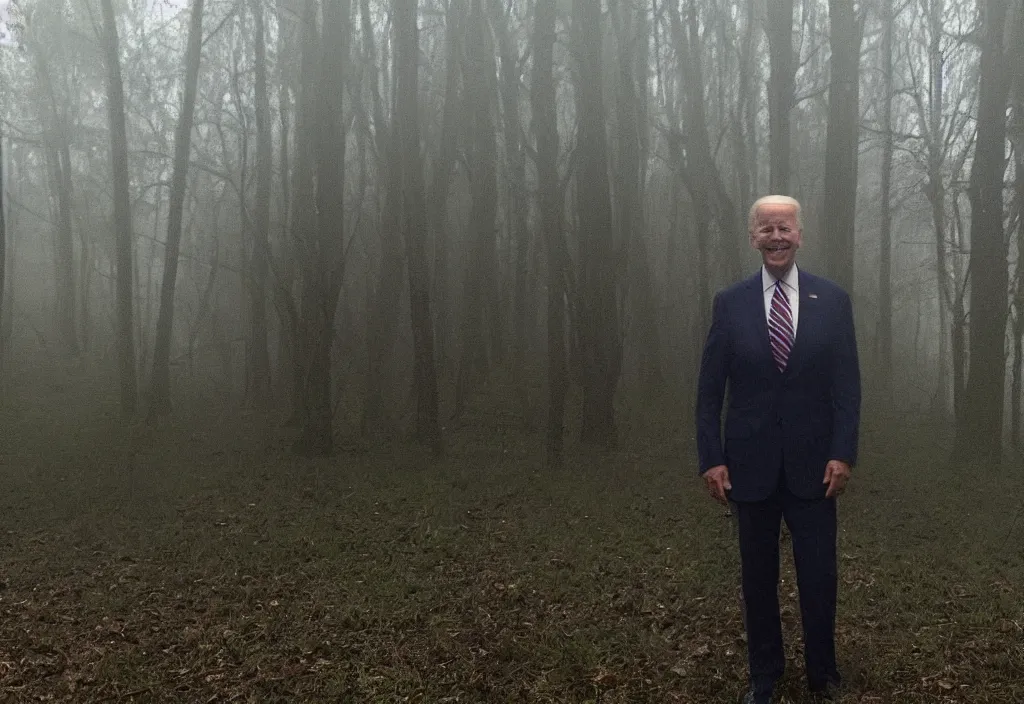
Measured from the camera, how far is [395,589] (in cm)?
593

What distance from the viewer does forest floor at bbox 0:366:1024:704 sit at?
173 inches

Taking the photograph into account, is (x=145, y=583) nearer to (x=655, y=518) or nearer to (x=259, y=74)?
(x=655, y=518)

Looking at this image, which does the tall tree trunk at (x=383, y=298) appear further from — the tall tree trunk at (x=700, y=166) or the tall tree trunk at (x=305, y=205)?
the tall tree trunk at (x=700, y=166)

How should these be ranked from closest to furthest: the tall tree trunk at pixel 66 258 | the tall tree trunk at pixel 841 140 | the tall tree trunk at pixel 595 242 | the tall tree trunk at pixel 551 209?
the tall tree trunk at pixel 551 209 → the tall tree trunk at pixel 595 242 → the tall tree trunk at pixel 841 140 → the tall tree trunk at pixel 66 258

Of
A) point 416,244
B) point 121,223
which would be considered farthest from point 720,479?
point 121,223

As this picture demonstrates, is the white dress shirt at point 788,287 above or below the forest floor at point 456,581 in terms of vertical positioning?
above

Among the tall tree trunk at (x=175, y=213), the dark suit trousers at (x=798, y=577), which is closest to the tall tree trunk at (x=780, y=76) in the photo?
the tall tree trunk at (x=175, y=213)

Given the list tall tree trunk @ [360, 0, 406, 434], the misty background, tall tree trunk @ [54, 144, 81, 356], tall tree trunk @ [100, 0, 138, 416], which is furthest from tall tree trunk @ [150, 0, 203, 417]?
tall tree trunk @ [54, 144, 81, 356]

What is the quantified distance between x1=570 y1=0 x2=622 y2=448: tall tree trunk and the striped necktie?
7502 mm

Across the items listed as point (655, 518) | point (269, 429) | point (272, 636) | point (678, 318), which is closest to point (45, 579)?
point (272, 636)

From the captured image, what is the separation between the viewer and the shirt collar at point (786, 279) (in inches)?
142

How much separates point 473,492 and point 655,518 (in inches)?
85.0

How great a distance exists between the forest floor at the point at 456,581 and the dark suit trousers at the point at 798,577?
225mm

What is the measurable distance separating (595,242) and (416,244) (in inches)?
92.8
